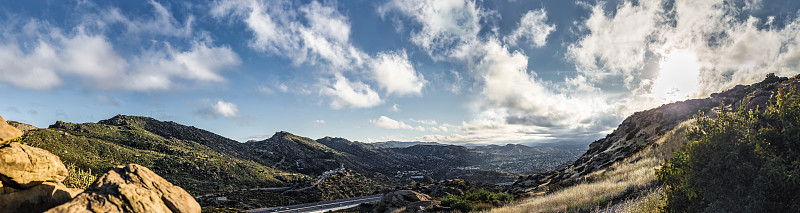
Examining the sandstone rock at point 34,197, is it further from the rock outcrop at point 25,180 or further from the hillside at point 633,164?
the hillside at point 633,164

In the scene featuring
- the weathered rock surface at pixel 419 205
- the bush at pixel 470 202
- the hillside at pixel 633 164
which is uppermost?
the hillside at pixel 633 164

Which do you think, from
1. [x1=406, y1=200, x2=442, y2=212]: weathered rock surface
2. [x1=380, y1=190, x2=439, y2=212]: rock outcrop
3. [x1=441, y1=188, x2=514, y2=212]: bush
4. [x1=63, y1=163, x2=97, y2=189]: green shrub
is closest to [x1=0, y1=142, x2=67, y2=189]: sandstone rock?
[x1=63, y1=163, x2=97, y2=189]: green shrub

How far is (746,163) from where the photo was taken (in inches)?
281

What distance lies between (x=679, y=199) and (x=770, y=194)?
1.88 meters

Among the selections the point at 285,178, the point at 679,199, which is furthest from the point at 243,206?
the point at 679,199

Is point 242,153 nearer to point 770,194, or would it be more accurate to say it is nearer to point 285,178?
point 285,178

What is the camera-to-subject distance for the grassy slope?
321 ft

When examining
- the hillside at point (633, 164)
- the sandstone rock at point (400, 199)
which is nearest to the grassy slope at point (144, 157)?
the sandstone rock at point (400, 199)

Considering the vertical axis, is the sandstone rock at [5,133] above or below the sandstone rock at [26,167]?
above

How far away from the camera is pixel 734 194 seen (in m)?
7.18

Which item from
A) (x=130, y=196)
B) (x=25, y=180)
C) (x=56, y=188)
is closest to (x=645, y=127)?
(x=130, y=196)

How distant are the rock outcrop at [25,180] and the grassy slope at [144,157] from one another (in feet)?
350

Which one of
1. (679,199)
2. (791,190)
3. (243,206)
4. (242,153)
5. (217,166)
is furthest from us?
(242,153)

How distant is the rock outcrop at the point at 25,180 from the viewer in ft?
25.2
